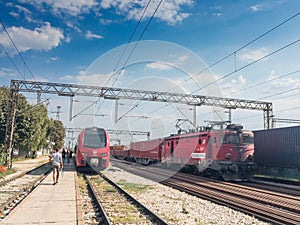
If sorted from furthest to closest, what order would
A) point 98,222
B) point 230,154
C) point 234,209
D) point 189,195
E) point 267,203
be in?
point 230,154
point 189,195
point 267,203
point 234,209
point 98,222

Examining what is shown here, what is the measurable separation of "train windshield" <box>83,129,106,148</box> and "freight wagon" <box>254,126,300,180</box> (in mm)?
10794

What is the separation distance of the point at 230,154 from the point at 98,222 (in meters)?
11.3

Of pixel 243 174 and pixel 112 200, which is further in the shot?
pixel 243 174

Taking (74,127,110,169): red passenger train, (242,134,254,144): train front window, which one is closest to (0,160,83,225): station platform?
(74,127,110,169): red passenger train

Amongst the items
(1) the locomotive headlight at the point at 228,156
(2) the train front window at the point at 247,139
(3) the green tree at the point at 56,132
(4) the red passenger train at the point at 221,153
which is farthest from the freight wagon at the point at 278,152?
(3) the green tree at the point at 56,132

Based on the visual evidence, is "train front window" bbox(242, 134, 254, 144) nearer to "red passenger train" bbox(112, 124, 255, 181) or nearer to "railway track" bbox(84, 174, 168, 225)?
"red passenger train" bbox(112, 124, 255, 181)

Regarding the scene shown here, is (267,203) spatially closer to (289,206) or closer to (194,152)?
(289,206)

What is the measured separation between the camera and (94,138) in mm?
18984

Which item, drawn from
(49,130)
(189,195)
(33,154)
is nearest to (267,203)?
(189,195)

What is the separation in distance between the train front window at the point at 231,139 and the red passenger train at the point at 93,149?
24.7ft

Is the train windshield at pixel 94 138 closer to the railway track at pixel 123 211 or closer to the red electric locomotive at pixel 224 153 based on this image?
the red electric locomotive at pixel 224 153

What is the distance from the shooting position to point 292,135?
57.5 ft

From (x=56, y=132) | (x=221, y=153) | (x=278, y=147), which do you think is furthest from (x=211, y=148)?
(x=56, y=132)

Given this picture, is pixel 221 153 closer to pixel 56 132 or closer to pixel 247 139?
pixel 247 139
